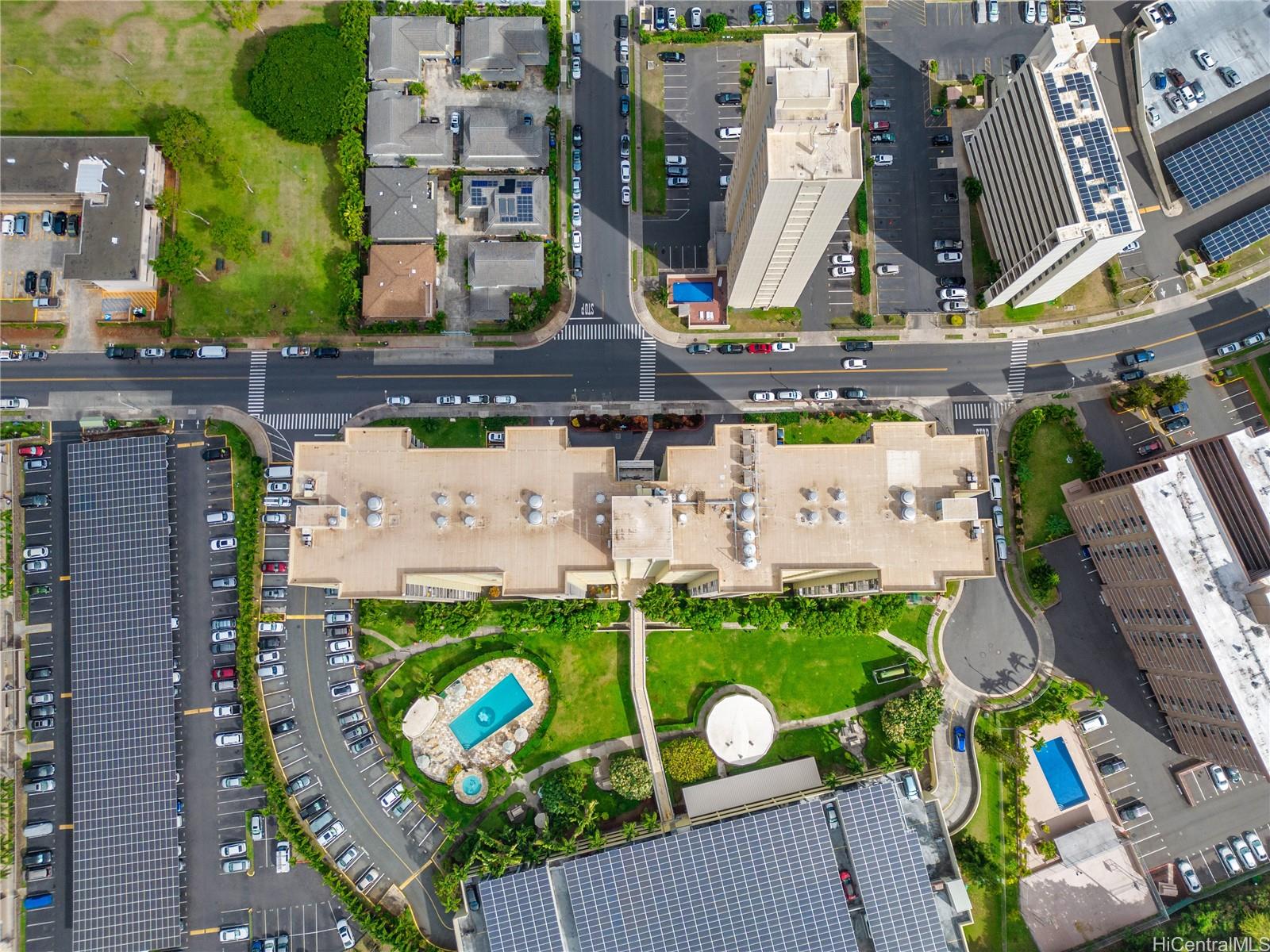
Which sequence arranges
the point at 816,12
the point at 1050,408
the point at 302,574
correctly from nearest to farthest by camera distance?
the point at 302,574
the point at 1050,408
the point at 816,12

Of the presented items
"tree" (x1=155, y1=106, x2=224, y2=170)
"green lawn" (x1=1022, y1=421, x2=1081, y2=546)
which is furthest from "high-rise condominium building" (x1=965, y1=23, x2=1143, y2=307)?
"tree" (x1=155, y1=106, x2=224, y2=170)

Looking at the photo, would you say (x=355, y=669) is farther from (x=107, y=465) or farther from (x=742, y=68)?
(x=742, y=68)

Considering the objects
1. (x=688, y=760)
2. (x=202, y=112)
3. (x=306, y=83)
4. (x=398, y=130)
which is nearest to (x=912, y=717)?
(x=688, y=760)

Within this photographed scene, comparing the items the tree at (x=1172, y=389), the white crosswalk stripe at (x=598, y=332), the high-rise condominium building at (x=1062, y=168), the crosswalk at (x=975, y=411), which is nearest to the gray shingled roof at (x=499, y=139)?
the white crosswalk stripe at (x=598, y=332)

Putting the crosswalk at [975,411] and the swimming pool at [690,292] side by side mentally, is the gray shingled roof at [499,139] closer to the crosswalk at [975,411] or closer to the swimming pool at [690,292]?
the swimming pool at [690,292]

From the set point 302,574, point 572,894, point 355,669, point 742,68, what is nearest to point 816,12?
point 742,68
